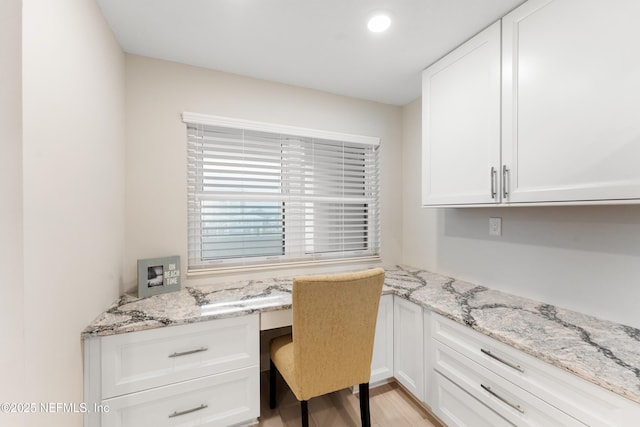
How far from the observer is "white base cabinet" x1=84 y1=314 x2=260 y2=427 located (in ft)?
4.00

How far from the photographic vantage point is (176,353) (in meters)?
1.34

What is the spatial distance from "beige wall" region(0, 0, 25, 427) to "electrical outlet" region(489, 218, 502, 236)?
2.25 metres

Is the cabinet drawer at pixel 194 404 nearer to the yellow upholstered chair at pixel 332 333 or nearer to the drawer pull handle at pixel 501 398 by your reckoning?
the yellow upholstered chair at pixel 332 333

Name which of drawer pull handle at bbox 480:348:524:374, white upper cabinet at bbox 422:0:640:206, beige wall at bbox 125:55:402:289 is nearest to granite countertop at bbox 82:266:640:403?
drawer pull handle at bbox 480:348:524:374

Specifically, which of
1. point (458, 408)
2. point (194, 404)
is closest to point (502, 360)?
point (458, 408)

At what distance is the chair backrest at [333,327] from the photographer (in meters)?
1.25

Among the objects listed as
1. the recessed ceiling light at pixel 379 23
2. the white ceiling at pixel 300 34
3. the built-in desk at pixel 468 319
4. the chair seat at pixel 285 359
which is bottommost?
the chair seat at pixel 285 359

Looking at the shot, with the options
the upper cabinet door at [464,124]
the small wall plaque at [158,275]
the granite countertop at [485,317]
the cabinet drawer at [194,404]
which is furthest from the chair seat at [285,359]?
the upper cabinet door at [464,124]

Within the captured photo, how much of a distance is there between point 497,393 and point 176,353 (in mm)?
1535

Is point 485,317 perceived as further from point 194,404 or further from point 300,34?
point 300,34

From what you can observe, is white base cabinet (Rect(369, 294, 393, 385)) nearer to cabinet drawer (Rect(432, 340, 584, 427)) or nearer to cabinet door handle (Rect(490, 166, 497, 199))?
cabinet drawer (Rect(432, 340, 584, 427))

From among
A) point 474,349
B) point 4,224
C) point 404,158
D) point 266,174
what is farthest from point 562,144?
point 4,224

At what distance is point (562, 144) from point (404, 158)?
57.4 inches

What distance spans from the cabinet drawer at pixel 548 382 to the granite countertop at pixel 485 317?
5cm
